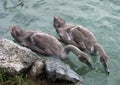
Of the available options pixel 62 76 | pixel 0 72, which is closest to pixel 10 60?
pixel 0 72

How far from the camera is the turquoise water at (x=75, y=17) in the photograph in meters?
8.27

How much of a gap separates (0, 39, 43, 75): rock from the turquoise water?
1352mm

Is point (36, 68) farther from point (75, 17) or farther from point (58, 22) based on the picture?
point (75, 17)

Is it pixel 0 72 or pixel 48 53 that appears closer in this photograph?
pixel 0 72

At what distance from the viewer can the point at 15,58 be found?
6.94 m

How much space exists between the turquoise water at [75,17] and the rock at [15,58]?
1.35 m

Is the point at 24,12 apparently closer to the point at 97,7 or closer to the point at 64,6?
the point at 64,6

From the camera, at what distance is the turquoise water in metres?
8.27

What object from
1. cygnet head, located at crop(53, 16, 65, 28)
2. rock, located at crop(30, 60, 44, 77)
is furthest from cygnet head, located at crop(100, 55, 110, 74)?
cygnet head, located at crop(53, 16, 65, 28)

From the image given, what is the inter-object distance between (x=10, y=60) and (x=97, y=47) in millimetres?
2131

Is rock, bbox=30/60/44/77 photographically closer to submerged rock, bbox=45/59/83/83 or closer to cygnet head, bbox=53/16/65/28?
submerged rock, bbox=45/59/83/83

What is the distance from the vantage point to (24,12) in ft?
33.4

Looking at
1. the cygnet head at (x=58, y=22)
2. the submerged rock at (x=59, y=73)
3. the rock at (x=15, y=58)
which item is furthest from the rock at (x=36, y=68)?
the cygnet head at (x=58, y=22)

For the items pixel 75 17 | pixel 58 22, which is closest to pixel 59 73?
pixel 58 22
